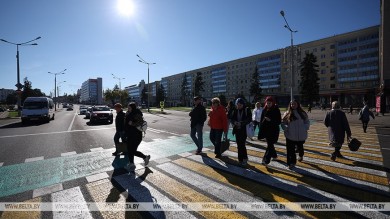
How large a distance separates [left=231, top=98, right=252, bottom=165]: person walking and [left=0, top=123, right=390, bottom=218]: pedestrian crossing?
0.27 m

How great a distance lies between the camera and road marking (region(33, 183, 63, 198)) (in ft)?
14.6

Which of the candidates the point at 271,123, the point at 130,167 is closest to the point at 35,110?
the point at 130,167

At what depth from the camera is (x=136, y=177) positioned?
525 centimetres

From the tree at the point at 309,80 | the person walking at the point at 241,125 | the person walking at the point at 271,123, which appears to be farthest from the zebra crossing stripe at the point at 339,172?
the tree at the point at 309,80

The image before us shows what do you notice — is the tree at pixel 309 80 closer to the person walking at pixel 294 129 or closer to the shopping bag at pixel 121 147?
the person walking at pixel 294 129

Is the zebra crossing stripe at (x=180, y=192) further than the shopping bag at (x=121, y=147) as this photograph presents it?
No

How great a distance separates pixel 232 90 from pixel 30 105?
85.1m

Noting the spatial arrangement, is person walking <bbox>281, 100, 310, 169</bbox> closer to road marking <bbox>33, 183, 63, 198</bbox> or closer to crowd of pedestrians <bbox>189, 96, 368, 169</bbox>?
crowd of pedestrians <bbox>189, 96, 368, 169</bbox>

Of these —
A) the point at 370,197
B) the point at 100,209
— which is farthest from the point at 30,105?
the point at 370,197

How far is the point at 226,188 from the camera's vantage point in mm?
4434

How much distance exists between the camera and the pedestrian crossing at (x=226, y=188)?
3.52m

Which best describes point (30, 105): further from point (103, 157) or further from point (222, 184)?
point (222, 184)

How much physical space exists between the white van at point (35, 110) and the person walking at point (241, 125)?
66.0ft

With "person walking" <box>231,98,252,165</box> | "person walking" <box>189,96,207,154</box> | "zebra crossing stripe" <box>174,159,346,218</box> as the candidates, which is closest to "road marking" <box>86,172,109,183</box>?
"zebra crossing stripe" <box>174,159,346,218</box>
